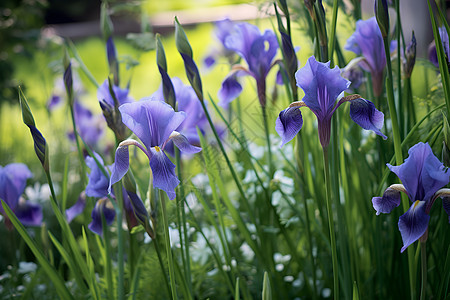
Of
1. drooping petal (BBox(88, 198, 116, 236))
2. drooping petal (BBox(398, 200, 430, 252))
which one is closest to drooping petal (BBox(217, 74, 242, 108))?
drooping petal (BBox(88, 198, 116, 236))

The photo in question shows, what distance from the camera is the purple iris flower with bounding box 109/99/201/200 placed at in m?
0.68

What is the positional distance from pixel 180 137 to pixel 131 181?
121mm

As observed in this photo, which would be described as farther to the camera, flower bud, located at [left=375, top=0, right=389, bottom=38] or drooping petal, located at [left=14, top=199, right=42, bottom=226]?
drooping petal, located at [left=14, top=199, right=42, bottom=226]

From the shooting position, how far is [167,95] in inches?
32.8

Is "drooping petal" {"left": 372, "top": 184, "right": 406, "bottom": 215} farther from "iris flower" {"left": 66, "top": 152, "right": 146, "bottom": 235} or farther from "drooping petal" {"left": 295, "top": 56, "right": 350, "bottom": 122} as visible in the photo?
"iris flower" {"left": 66, "top": 152, "right": 146, "bottom": 235}

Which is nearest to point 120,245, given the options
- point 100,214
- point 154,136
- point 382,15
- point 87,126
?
point 100,214

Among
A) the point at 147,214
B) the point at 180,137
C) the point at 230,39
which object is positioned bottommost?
the point at 147,214

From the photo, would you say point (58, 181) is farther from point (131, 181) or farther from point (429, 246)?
point (429, 246)

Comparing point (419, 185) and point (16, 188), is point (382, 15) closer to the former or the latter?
point (419, 185)

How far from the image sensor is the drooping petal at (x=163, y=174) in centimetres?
67

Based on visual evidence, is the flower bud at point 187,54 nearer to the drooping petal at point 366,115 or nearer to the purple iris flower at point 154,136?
the purple iris flower at point 154,136

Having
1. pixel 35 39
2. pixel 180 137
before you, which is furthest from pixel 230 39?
pixel 35 39

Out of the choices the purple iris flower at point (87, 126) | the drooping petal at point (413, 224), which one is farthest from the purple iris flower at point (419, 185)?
the purple iris flower at point (87, 126)

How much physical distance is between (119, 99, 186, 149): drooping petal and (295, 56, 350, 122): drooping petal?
0.18 meters
